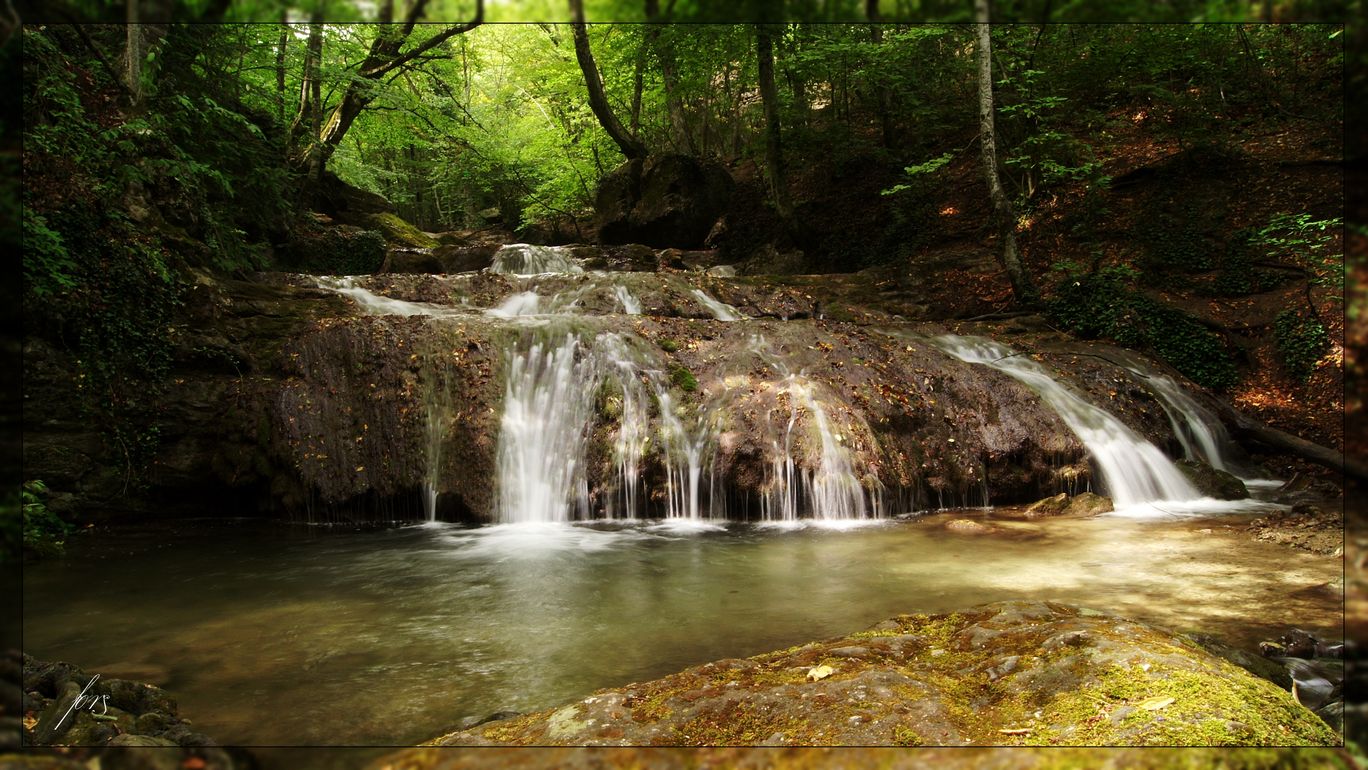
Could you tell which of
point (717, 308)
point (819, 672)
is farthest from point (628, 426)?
point (819, 672)

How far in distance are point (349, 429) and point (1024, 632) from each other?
713 cm

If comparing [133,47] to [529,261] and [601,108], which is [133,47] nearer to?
[529,261]

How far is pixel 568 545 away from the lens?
630cm

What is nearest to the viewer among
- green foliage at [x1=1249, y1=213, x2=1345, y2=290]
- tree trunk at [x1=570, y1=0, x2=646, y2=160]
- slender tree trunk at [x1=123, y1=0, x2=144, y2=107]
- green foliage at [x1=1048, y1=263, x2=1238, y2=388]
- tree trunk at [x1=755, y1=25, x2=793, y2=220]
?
slender tree trunk at [x1=123, y1=0, x2=144, y2=107]

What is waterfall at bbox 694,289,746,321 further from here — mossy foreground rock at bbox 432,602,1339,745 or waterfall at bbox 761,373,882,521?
mossy foreground rock at bbox 432,602,1339,745

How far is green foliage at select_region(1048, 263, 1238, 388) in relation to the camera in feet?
36.2

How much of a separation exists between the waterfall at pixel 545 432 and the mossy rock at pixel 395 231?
11.1 meters

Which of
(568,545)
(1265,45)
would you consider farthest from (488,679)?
(1265,45)

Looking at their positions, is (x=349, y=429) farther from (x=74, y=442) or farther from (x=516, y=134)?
(x=516, y=134)

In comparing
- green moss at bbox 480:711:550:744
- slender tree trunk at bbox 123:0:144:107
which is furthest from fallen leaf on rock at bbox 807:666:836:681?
slender tree trunk at bbox 123:0:144:107

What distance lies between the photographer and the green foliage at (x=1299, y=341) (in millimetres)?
10180

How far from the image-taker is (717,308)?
11.5m

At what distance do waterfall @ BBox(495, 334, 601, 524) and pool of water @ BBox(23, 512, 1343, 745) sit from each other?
0.52m

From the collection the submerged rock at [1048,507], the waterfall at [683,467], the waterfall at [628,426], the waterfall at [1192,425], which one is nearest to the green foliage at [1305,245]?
the waterfall at [1192,425]
